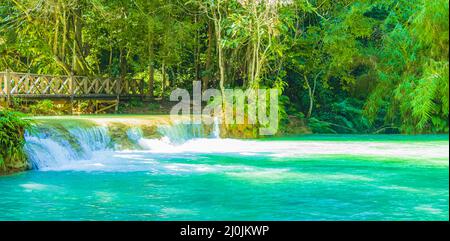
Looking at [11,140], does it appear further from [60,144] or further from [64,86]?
[64,86]

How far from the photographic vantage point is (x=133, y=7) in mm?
22969

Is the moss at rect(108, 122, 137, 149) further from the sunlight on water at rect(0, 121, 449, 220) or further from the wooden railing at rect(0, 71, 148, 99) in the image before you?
the wooden railing at rect(0, 71, 148, 99)

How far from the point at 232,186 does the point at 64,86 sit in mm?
12847

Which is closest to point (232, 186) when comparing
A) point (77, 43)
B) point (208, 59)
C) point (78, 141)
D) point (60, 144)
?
point (60, 144)

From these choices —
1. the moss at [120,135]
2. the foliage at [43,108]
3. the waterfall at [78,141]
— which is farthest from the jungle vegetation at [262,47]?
the moss at [120,135]

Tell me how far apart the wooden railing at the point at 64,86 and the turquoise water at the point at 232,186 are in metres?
5.31

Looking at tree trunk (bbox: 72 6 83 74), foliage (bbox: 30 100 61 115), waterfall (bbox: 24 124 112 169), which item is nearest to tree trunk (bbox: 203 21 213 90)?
tree trunk (bbox: 72 6 83 74)

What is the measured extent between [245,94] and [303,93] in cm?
646

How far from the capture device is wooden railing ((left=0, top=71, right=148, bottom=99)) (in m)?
18.3

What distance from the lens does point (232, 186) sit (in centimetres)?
959

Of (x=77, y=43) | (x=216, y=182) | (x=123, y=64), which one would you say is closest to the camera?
(x=216, y=182)

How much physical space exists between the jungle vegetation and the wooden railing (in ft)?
2.67

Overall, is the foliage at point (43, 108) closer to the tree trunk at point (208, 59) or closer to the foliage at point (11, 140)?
the tree trunk at point (208, 59)

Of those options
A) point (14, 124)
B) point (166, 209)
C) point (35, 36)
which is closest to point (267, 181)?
point (166, 209)
